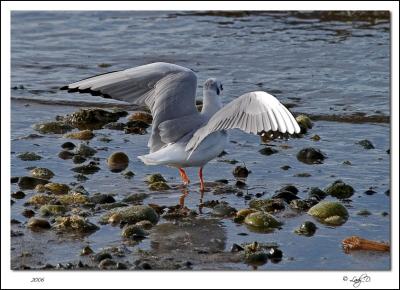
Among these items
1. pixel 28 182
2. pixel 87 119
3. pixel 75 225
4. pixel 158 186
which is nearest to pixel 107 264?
pixel 75 225

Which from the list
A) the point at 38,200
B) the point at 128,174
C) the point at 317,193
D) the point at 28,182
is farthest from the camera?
the point at 128,174

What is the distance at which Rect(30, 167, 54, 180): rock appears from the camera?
779 centimetres

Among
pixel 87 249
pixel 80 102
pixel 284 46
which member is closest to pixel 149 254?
Result: pixel 87 249

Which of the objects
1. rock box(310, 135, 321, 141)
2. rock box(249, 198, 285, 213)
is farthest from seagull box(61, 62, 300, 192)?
rock box(310, 135, 321, 141)

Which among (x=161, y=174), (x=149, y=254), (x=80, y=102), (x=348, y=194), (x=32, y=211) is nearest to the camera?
(x=149, y=254)

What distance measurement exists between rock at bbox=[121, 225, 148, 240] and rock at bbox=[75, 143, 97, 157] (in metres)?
2.05

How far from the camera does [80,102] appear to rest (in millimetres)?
10531

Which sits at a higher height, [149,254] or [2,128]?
[2,128]

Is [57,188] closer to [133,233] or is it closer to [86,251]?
[133,233]

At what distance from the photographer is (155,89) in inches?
303

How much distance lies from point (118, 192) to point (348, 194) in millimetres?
1978

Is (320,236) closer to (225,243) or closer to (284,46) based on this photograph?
(225,243)

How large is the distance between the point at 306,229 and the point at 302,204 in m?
0.53

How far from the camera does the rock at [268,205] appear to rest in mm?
7062
